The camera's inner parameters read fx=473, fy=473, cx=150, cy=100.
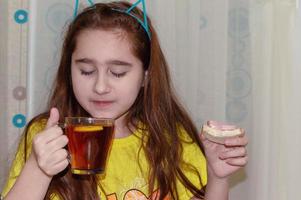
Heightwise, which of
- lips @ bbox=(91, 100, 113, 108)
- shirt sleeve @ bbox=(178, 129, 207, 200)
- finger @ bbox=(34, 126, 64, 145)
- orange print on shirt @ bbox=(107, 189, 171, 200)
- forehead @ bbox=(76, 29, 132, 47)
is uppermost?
forehead @ bbox=(76, 29, 132, 47)

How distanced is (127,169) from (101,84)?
0.27 meters

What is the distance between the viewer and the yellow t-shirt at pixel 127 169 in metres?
1.17

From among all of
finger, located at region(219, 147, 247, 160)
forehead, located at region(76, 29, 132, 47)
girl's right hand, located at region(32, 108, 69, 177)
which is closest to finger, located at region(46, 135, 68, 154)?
girl's right hand, located at region(32, 108, 69, 177)

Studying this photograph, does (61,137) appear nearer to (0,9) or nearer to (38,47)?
(38,47)

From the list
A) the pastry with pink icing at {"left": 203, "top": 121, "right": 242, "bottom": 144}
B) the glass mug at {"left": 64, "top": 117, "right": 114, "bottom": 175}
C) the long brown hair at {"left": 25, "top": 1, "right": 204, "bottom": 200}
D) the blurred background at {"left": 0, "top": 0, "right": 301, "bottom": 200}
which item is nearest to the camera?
the glass mug at {"left": 64, "top": 117, "right": 114, "bottom": 175}

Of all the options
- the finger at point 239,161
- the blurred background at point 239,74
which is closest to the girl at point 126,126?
the finger at point 239,161

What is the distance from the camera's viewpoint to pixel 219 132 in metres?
1.06

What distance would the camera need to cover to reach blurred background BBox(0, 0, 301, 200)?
4.44ft

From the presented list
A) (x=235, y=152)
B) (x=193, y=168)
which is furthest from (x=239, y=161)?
(x=193, y=168)

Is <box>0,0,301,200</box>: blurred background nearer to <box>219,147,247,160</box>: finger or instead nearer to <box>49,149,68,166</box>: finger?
<box>219,147,247,160</box>: finger

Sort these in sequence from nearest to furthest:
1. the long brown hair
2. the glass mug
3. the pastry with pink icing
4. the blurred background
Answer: the glass mug < the pastry with pink icing < the long brown hair < the blurred background

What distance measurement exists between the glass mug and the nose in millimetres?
128

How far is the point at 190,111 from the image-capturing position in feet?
4.61

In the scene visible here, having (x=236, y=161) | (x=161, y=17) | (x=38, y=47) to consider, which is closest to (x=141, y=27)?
(x=161, y=17)
